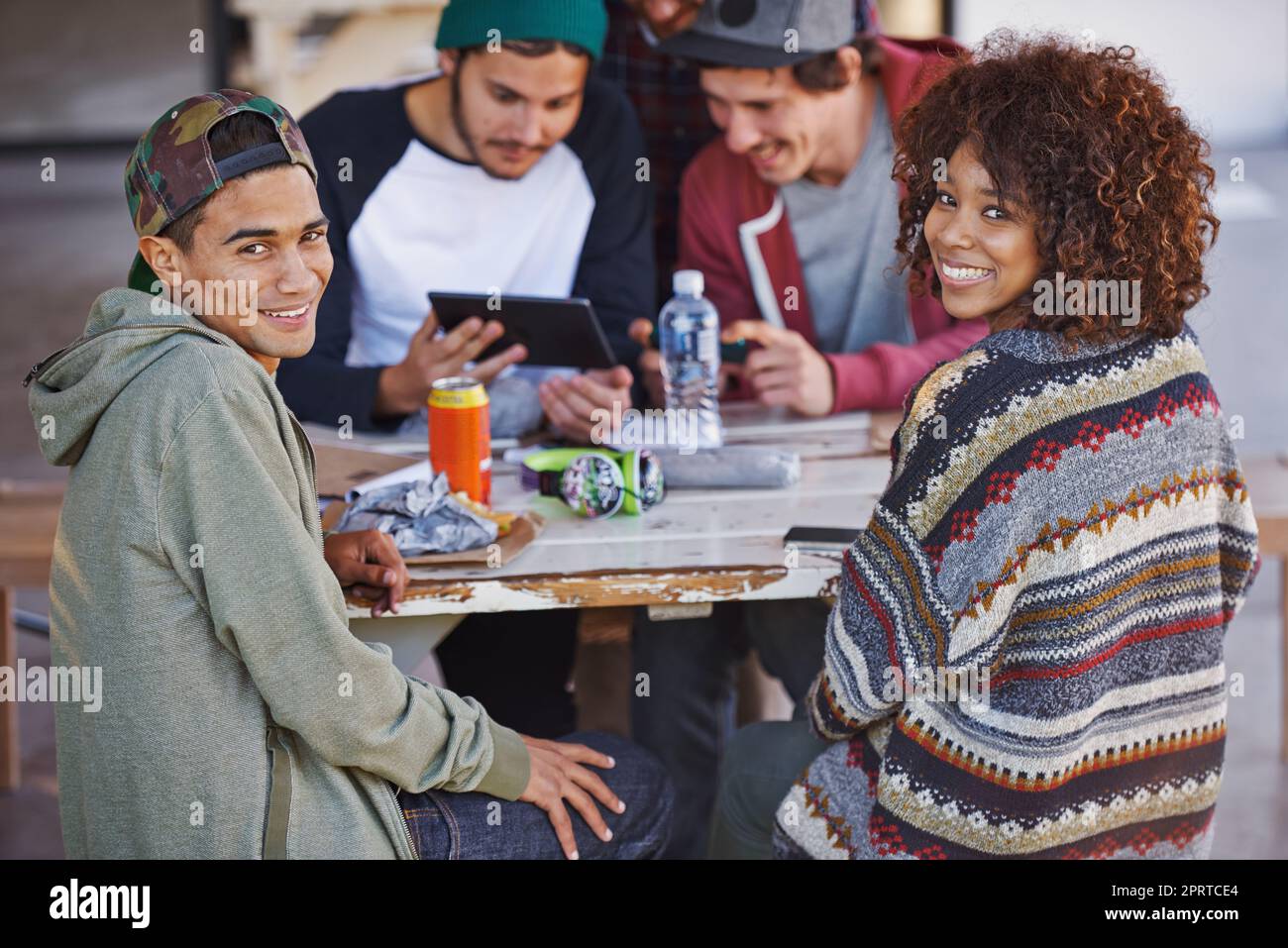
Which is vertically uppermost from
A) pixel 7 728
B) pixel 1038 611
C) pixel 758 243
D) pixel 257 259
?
pixel 758 243

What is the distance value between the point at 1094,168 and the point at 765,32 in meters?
1.12

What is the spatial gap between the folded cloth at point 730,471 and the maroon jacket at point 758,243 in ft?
1.48

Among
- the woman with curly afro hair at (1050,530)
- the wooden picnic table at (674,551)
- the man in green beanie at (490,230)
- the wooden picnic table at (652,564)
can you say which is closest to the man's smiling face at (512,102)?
the man in green beanie at (490,230)

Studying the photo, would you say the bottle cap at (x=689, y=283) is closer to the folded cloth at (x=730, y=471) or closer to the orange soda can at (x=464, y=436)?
the folded cloth at (x=730, y=471)

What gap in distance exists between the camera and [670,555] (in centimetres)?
186

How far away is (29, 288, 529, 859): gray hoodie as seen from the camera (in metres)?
1.36

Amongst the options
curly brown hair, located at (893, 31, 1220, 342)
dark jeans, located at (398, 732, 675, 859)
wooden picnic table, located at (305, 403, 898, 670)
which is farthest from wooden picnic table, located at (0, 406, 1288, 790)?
curly brown hair, located at (893, 31, 1220, 342)

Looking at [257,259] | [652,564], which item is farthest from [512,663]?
[257,259]

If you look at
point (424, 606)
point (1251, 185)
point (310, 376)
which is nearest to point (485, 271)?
point (310, 376)

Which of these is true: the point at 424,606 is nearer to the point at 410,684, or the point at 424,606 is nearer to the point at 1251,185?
the point at 410,684

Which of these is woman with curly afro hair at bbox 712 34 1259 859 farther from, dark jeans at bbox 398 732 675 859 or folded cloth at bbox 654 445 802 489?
folded cloth at bbox 654 445 802 489

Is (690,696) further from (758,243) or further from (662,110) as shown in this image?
(662,110)

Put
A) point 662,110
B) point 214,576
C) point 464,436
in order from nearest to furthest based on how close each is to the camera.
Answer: point 214,576 < point 464,436 < point 662,110
